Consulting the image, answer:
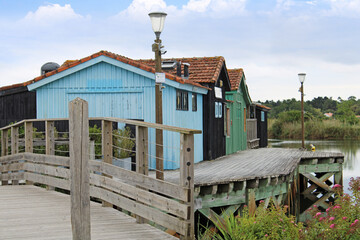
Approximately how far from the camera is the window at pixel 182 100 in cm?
1530

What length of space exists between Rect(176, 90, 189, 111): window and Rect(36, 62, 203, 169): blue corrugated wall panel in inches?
7.2

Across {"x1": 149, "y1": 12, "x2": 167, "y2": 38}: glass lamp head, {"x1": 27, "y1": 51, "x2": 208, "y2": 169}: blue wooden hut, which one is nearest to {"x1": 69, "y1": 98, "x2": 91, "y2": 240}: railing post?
{"x1": 149, "y1": 12, "x2": 167, "y2": 38}: glass lamp head

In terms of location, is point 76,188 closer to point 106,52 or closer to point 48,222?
point 48,222

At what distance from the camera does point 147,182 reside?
7.54 m

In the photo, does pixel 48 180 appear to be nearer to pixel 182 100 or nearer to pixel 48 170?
pixel 48 170

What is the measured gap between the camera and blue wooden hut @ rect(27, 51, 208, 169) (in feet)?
48.6

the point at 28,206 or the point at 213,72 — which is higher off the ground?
the point at 213,72

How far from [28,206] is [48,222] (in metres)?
1.51

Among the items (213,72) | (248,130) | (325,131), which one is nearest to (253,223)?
(213,72)

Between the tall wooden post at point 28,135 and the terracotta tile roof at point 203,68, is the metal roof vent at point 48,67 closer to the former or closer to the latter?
the terracotta tile roof at point 203,68

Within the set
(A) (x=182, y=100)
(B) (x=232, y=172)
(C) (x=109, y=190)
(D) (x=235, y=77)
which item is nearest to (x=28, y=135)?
(C) (x=109, y=190)

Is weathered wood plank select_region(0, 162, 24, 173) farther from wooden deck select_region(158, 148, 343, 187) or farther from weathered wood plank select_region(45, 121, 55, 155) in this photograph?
wooden deck select_region(158, 148, 343, 187)

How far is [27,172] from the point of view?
11781 mm

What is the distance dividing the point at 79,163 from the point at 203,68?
45.4 feet
